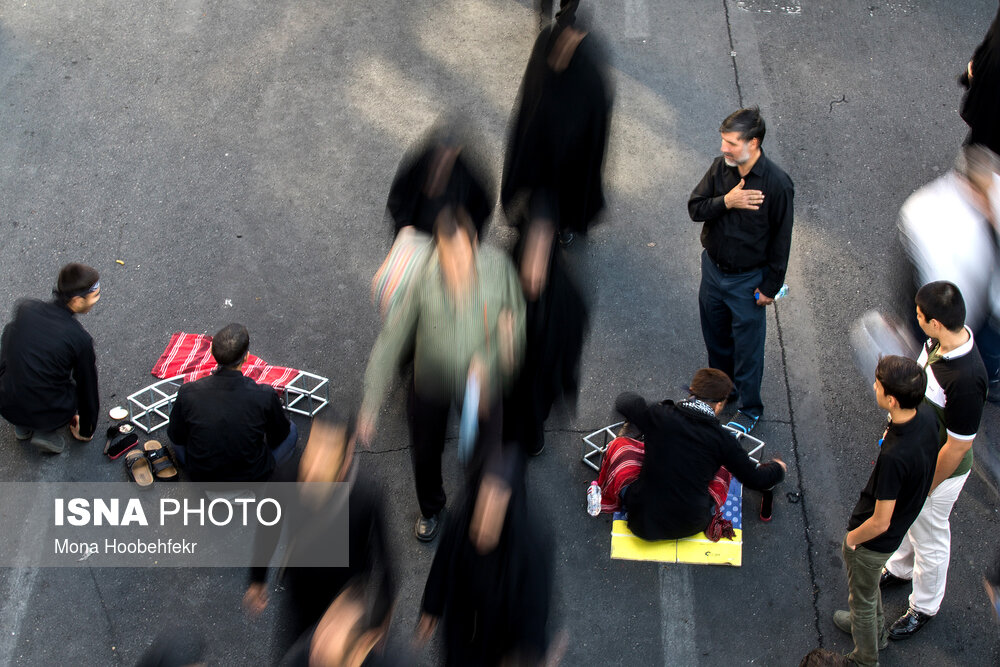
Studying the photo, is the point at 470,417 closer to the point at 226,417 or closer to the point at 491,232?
the point at 226,417

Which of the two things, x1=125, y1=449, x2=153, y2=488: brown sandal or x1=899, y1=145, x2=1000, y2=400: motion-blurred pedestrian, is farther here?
x1=125, y1=449, x2=153, y2=488: brown sandal

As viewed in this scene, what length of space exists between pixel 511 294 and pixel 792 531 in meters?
2.11

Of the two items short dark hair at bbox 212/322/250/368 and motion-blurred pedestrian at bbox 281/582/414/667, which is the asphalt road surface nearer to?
motion-blurred pedestrian at bbox 281/582/414/667

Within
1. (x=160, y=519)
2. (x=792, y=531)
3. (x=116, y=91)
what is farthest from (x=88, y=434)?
(x=792, y=531)

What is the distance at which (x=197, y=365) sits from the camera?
607 cm

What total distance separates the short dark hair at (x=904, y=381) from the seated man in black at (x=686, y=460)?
85 cm

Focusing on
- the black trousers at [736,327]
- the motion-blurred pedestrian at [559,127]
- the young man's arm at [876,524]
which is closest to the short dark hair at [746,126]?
the black trousers at [736,327]

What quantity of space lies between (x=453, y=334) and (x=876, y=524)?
2.14m

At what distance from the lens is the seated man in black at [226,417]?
4840mm

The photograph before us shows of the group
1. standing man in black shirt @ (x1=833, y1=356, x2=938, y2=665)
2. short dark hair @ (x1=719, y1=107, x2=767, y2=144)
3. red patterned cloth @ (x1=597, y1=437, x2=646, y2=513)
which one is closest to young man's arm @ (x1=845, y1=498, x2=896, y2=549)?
standing man in black shirt @ (x1=833, y1=356, x2=938, y2=665)

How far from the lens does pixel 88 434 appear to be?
18.5 ft

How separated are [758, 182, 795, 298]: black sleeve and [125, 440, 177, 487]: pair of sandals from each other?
3.53 m

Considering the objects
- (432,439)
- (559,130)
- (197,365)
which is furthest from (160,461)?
(559,130)

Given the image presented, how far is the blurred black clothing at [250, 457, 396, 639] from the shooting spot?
4.00 m
